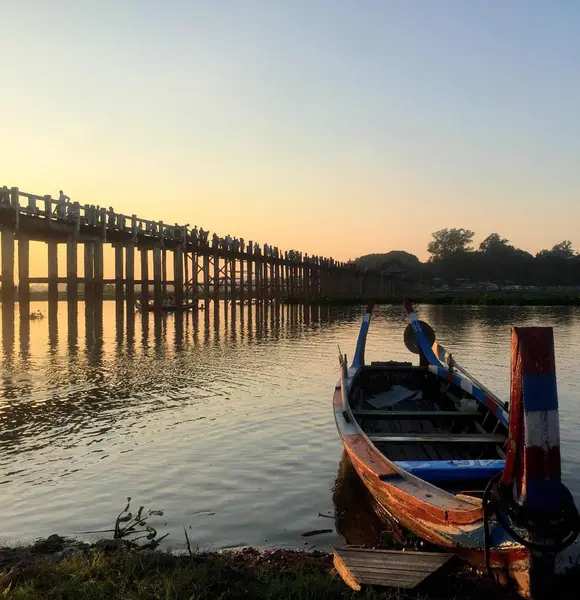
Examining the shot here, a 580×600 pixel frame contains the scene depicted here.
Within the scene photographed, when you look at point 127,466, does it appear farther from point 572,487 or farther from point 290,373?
point 290,373

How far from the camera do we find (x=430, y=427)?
9.23 meters

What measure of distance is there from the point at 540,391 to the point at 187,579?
9.18 ft

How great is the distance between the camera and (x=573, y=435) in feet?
32.3

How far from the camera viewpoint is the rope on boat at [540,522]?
12.8 feet

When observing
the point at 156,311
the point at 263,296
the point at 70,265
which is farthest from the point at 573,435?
the point at 263,296

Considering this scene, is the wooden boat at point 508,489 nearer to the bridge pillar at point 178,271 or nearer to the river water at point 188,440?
the river water at point 188,440

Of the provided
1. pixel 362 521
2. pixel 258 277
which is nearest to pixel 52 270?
pixel 258 277

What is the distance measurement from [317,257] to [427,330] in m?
65.1

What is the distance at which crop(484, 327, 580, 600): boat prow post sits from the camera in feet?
12.8

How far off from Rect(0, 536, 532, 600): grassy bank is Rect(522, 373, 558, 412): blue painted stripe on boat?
138cm

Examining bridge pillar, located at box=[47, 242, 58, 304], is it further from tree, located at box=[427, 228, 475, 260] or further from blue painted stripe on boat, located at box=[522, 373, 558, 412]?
tree, located at box=[427, 228, 475, 260]

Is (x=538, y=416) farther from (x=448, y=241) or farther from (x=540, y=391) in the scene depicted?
(x=448, y=241)

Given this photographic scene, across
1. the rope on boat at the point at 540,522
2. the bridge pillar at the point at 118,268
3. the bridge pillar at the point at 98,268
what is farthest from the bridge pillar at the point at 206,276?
the rope on boat at the point at 540,522

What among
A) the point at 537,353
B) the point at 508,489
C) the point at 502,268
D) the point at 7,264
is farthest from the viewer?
the point at 502,268
